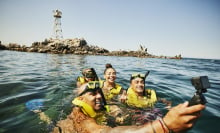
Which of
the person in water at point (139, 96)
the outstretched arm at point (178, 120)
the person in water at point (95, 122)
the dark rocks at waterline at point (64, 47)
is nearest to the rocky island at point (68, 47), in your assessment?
the dark rocks at waterline at point (64, 47)

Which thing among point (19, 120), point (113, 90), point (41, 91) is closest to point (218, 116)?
point (113, 90)

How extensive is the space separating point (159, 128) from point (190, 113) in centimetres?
36

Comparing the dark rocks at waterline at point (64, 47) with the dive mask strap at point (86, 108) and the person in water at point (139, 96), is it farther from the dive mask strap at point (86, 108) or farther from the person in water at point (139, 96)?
the dive mask strap at point (86, 108)

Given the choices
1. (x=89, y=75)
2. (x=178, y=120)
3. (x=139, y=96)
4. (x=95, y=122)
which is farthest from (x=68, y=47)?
(x=178, y=120)

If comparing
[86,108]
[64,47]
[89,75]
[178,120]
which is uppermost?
[64,47]

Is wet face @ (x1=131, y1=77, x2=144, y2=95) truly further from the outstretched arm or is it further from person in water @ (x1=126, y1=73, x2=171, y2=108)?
the outstretched arm

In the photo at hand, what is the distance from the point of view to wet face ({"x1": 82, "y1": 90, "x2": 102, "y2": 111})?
3893 mm

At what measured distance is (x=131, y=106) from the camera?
6.35 metres

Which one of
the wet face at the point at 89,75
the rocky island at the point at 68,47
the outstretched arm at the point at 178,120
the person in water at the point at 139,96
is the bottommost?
the person in water at the point at 139,96

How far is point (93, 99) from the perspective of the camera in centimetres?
388

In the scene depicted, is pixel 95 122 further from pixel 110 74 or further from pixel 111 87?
pixel 111 87

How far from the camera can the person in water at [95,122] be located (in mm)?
1450

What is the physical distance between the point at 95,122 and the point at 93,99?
2.00ft

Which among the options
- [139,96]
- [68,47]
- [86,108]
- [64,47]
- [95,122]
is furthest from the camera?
[68,47]
